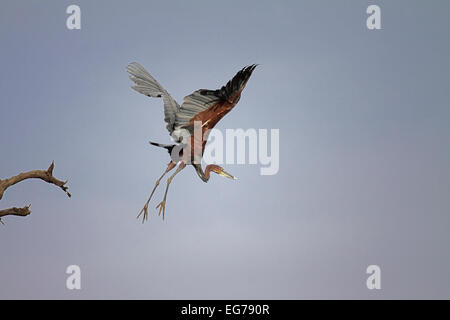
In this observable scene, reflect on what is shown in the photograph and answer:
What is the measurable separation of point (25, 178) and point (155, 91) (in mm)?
3208

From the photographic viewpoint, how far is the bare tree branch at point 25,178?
12.7 metres

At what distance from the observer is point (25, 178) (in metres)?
12.9

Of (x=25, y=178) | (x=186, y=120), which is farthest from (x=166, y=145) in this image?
(x=25, y=178)

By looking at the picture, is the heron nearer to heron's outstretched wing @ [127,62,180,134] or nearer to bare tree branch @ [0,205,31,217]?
heron's outstretched wing @ [127,62,180,134]

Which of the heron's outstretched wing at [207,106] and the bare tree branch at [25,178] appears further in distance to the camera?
the bare tree branch at [25,178]

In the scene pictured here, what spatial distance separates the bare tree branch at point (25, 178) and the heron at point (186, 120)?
6.38ft

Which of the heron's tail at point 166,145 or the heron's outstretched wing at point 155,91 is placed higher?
the heron's outstretched wing at point 155,91

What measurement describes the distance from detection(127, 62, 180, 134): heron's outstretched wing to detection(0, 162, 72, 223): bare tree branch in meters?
2.44

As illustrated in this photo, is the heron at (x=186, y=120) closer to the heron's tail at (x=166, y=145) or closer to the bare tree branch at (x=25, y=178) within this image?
the heron's tail at (x=166, y=145)

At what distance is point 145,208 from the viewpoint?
12.5m

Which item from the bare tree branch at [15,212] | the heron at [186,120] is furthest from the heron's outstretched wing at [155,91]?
the bare tree branch at [15,212]

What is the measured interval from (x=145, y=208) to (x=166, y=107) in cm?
203

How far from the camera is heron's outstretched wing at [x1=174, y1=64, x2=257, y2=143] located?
12047 mm
